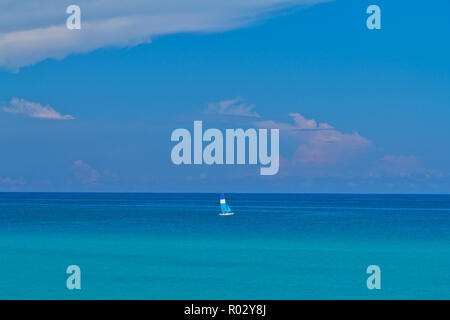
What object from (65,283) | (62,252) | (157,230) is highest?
(157,230)

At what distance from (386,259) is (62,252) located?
901 inches

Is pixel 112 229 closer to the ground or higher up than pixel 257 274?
higher up

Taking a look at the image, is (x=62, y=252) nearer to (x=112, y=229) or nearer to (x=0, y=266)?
(x=0, y=266)

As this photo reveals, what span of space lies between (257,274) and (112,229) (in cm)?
3462

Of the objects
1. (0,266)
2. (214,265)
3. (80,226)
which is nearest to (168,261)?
(214,265)

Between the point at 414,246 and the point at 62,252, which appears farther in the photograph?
the point at 414,246

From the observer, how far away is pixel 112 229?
67.6 m

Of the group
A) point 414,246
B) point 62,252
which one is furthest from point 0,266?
point 414,246

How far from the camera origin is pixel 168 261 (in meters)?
40.8
